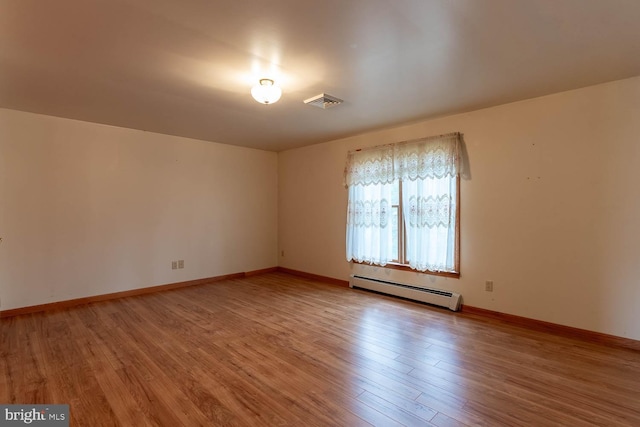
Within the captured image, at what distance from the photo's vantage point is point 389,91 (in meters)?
2.95

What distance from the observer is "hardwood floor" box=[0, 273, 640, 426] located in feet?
5.98

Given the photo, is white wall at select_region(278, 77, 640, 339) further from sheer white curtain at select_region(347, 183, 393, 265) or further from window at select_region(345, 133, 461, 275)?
sheer white curtain at select_region(347, 183, 393, 265)

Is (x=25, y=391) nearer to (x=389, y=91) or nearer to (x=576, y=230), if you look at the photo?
(x=389, y=91)

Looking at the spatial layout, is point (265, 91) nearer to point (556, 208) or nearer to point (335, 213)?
point (335, 213)

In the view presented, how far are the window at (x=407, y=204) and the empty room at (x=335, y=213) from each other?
26 millimetres

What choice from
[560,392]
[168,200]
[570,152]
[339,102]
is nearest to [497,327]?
[560,392]

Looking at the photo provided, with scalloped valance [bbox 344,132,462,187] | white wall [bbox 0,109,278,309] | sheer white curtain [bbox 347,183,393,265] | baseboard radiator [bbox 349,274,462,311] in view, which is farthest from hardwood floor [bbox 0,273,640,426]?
scalloped valance [bbox 344,132,462,187]

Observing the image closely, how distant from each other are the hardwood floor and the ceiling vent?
2385 millimetres

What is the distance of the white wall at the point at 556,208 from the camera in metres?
2.70

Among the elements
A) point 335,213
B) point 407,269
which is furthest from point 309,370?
point 335,213

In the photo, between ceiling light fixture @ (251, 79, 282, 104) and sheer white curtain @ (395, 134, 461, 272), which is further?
sheer white curtain @ (395, 134, 461, 272)

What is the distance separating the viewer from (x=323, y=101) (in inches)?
122

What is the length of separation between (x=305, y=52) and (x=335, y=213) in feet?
10.3

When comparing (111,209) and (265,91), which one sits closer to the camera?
(265,91)
